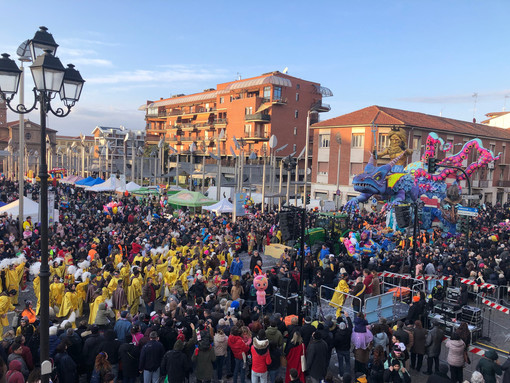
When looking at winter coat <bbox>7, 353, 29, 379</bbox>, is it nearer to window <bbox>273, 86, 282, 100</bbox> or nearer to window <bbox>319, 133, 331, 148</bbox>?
window <bbox>319, 133, 331, 148</bbox>

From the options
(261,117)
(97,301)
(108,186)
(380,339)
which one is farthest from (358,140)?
(97,301)

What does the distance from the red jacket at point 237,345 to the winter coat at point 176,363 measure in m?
1.03

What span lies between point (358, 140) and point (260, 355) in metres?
33.9

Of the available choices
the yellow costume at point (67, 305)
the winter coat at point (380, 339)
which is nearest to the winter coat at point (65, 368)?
the yellow costume at point (67, 305)

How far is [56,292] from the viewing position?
10062mm

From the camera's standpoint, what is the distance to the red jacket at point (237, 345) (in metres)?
7.60

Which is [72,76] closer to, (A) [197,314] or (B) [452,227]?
(A) [197,314]

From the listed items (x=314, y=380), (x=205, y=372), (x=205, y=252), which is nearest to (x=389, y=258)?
(x=205, y=252)

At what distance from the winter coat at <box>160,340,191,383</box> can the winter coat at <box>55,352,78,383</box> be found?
4.67ft

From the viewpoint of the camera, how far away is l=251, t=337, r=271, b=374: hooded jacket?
7066mm

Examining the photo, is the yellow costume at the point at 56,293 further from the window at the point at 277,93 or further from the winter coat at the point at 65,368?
the window at the point at 277,93

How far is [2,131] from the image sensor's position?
270 feet

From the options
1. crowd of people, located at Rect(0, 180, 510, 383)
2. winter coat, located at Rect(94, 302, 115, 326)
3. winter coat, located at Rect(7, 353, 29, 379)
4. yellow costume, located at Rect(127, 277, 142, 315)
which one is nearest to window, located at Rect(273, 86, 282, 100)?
crowd of people, located at Rect(0, 180, 510, 383)

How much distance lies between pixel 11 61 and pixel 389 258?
498 inches
